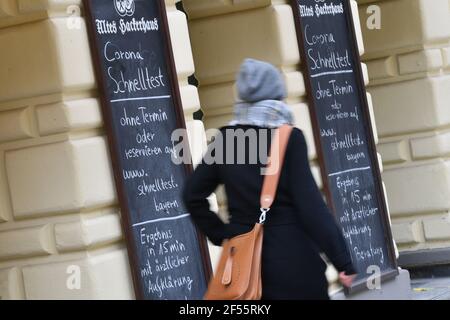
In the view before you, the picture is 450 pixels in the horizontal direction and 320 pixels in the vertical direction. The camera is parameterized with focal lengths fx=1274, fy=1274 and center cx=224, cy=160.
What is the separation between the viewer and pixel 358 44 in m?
10.5

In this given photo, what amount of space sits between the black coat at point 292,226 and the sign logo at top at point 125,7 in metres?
2.54

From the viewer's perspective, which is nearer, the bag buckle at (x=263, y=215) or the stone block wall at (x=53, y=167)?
the bag buckle at (x=263, y=215)

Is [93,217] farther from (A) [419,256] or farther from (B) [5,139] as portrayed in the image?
(A) [419,256]

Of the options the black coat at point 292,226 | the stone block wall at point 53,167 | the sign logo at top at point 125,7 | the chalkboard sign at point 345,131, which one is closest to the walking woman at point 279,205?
the black coat at point 292,226

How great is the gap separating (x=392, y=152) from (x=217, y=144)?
6441 mm

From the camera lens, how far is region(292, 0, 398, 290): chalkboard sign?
9828mm

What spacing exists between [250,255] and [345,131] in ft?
16.1

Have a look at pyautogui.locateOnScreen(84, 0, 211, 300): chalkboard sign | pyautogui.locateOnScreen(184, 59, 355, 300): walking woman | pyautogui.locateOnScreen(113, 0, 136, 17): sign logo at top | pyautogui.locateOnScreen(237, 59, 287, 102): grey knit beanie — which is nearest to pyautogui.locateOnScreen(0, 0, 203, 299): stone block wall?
pyautogui.locateOnScreen(84, 0, 211, 300): chalkboard sign

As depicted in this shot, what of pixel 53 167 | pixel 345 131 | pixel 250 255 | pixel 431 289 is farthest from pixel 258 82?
pixel 431 289

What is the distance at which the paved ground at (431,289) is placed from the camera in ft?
34.3

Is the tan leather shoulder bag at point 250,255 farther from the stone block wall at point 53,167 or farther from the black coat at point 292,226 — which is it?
the stone block wall at point 53,167

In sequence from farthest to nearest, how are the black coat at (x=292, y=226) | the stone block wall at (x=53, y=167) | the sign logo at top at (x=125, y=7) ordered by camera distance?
the sign logo at top at (x=125, y=7)
the stone block wall at (x=53, y=167)
the black coat at (x=292, y=226)

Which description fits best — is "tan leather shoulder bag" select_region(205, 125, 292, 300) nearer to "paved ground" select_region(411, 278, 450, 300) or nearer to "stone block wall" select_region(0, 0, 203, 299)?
"stone block wall" select_region(0, 0, 203, 299)
